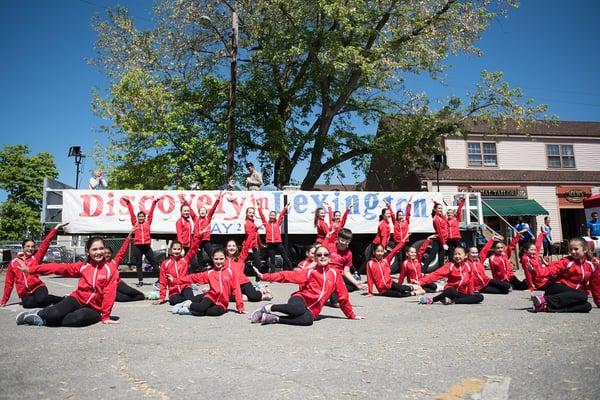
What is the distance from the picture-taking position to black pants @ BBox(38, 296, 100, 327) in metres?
5.86

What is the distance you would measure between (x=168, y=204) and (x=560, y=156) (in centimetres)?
2568

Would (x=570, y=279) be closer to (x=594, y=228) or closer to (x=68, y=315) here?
(x=68, y=315)

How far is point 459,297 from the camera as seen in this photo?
26.7ft

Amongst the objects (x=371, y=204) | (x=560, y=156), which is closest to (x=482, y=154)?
(x=560, y=156)

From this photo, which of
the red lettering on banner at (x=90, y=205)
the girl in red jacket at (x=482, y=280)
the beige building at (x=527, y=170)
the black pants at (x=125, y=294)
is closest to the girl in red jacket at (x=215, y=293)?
the black pants at (x=125, y=294)

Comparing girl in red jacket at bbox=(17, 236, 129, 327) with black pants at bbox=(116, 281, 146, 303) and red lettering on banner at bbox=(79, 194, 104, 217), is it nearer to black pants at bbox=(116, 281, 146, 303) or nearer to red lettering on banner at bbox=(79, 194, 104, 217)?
black pants at bbox=(116, 281, 146, 303)

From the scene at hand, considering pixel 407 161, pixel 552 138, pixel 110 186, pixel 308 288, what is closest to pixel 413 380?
pixel 308 288

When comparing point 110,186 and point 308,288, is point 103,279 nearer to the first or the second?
point 308,288

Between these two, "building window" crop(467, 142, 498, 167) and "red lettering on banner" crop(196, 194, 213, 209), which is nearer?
"red lettering on banner" crop(196, 194, 213, 209)

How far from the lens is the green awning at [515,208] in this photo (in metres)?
25.9

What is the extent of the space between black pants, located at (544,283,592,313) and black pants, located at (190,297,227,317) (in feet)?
16.3

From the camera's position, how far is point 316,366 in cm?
389

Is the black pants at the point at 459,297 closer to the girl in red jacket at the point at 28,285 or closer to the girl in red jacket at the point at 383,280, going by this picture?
the girl in red jacket at the point at 383,280

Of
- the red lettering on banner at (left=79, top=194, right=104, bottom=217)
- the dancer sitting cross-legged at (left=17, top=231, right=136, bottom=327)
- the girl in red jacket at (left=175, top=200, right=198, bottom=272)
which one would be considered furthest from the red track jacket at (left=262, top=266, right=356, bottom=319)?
the red lettering on banner at (left=79, top=194, right=104, bottom=217)
